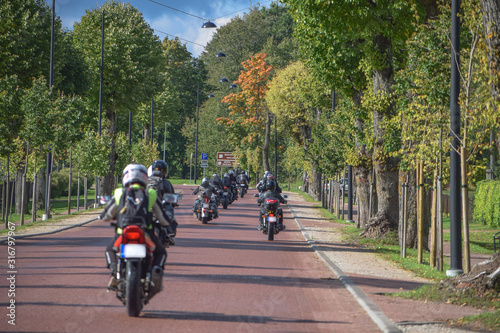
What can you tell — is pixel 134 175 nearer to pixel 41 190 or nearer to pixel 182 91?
pixel 41 190

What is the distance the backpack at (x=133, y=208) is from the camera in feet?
25.1

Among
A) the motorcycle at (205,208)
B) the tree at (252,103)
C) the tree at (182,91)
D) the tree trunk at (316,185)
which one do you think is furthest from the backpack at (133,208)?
the tree at (182,91)

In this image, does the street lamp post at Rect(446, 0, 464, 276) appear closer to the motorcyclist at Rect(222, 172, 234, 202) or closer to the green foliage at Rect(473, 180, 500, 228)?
the green foliage at Rect(473, 180, 500, 228)

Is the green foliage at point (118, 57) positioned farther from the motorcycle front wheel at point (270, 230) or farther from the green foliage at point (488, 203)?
the motorcycle front wheel at point (270, 230)

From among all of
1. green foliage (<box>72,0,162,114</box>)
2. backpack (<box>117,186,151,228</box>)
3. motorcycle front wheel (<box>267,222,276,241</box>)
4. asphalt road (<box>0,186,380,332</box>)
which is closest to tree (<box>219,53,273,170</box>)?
green foliage (<box>72,0,162,114</box>)

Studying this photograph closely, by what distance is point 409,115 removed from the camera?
1545 cm

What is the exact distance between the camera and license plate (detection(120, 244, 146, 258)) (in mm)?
7418

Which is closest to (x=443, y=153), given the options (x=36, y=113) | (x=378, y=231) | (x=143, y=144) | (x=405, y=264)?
(x=405, y=264)

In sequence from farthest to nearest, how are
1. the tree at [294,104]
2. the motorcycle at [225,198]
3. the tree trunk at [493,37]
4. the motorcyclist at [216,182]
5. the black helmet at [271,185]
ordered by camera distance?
the tree at [294,104], the motorcycle at [225,198], the motorcyclist at [216,182], the black helmet at [271,185], the tree trunk at [493,37]

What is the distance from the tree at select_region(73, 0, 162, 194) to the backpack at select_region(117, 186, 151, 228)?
36262 mm

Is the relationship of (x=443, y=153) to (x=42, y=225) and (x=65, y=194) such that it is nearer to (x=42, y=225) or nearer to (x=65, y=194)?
(x=42, y=225)

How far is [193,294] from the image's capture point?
9.73 meters

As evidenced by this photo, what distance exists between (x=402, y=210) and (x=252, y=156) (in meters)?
58.2

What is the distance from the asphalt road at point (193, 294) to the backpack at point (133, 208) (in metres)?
1.11
